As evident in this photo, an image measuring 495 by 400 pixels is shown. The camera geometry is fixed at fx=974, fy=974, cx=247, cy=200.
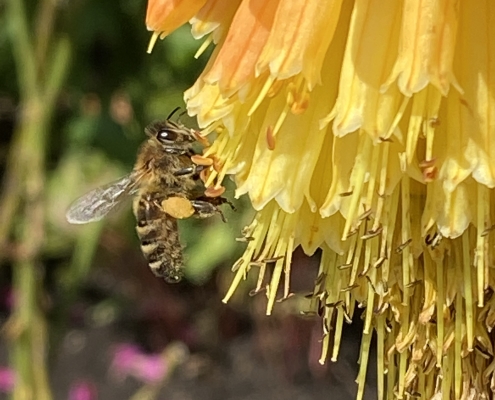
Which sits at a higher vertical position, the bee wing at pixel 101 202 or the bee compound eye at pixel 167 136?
the bee compound eye at pixel 167 136

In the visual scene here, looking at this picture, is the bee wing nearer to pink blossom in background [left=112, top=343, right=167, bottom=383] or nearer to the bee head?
the bee head

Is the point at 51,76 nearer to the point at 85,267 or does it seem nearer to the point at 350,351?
the point at 85,267

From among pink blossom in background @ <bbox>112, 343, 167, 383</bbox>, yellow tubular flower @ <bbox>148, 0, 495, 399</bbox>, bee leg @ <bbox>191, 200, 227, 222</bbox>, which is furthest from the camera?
pink blossom in background @ <bbox>112, 343, 167, 383</bbox>

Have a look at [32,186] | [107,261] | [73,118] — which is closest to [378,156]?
[32,186]

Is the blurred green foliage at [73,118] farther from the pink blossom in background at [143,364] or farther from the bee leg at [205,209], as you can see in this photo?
the bee leg at [205,209]

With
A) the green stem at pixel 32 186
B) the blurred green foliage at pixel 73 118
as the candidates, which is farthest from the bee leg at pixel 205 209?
the green stem at pixel 32 186

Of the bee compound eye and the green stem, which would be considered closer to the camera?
the bee compound eye

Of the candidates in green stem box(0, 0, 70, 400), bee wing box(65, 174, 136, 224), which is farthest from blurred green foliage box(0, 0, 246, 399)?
bee wing box(65, 174, 136, 224)
